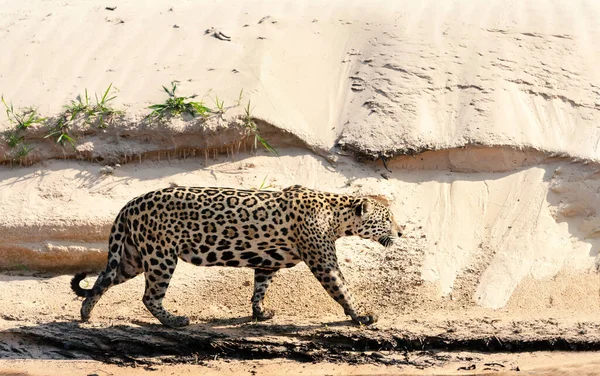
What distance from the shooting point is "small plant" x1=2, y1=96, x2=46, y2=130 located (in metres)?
12.8

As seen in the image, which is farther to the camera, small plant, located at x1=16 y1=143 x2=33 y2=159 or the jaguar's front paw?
small plant, located at x1=16 y1=143 x2=33 y2=159

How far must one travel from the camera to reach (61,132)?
12750mm

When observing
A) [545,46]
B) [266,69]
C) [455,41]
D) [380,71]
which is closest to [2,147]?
[266,69]

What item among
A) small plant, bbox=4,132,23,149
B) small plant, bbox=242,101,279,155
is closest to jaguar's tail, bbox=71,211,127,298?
small plant, bbox=242,101,279,155

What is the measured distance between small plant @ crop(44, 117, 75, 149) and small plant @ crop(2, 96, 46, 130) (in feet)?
0.75

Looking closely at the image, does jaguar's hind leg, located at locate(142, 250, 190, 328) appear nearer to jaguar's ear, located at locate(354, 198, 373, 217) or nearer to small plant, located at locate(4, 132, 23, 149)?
jaguar's ear, located at locate(354, 198, 373, 217)

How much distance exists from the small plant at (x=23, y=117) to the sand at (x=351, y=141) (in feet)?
0.27

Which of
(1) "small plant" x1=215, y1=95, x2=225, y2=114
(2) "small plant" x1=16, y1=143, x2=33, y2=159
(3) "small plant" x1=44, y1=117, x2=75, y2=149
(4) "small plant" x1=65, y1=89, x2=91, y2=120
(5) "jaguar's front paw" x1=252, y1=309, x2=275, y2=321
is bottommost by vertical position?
(5) "jaguar's front paw" x1=252, y1=309, x2=275, y2=321

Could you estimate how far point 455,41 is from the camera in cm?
1368

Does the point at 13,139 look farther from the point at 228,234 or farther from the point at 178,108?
the point at 228,234

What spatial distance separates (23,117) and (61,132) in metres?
0.62

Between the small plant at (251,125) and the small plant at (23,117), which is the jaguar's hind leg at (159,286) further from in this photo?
the small plant at (23,117)

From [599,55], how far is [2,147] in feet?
24.6

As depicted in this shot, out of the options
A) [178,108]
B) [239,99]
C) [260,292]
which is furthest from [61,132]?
[260,292]
